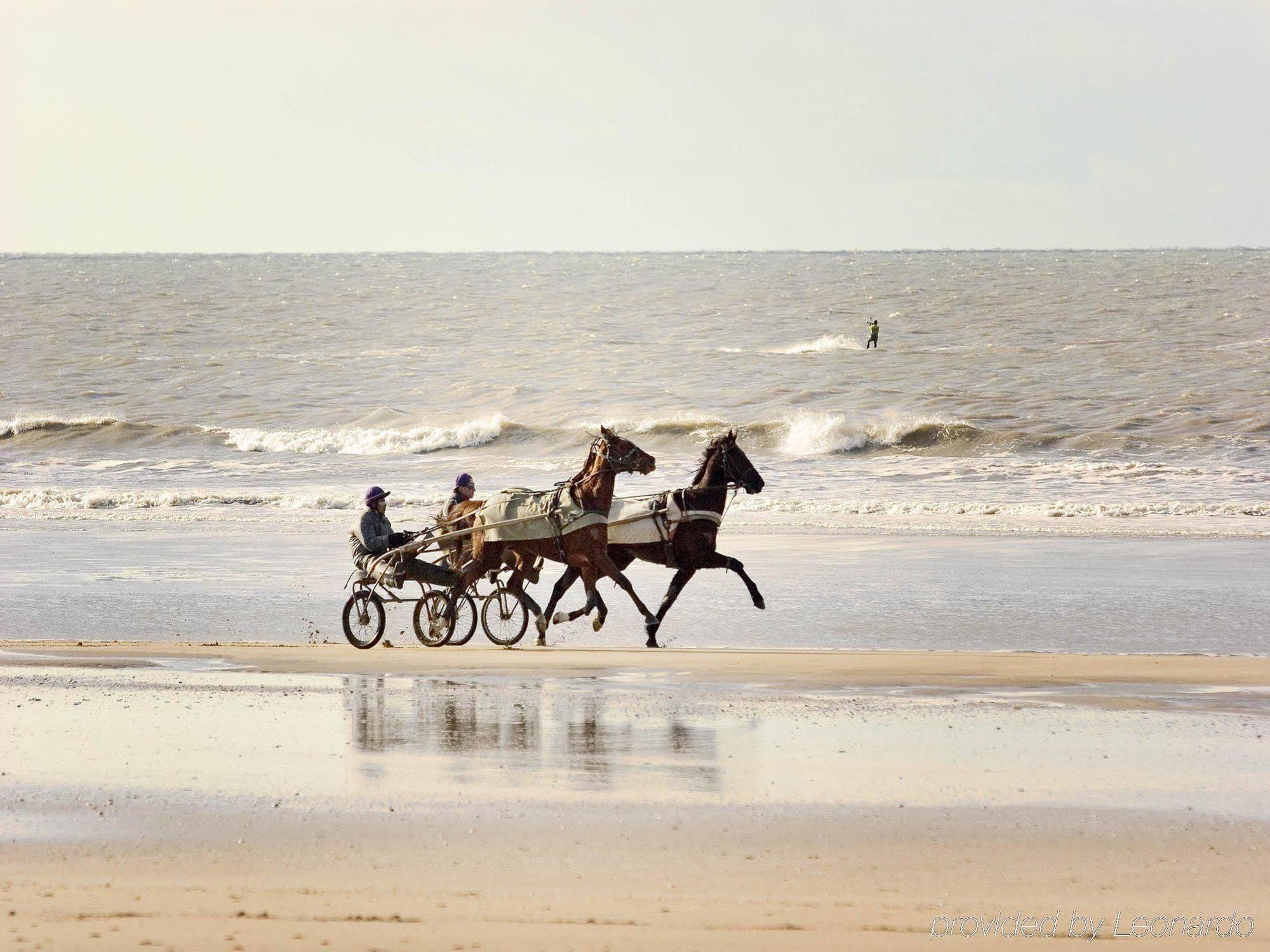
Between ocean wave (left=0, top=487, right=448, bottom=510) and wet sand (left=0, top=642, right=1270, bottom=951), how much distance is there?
1576 centimetres

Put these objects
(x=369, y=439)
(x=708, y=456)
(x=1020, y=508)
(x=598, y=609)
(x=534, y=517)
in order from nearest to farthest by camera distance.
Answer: (x=534, y=517), (x=598, y=609), (x=708, y=456), (x=1020, y=508), (x=369, y=439)

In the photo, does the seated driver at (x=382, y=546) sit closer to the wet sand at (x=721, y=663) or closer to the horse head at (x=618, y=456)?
the wet sand at (x=721, y=663)

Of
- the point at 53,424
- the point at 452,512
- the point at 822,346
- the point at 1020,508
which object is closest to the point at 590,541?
the point at 452,512

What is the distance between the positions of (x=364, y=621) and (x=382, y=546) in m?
0.74

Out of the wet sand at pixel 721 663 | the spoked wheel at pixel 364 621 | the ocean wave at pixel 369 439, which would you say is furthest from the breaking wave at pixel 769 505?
the wet sand at pixel 721 663

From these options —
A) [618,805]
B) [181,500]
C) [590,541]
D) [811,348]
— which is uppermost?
[811,348]

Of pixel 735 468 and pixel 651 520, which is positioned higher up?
pixel 735 468

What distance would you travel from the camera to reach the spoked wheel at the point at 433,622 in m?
13.6

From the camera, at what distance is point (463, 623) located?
1399cm

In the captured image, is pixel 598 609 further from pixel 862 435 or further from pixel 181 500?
pixel 862 435

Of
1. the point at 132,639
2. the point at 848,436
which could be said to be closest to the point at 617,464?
the point at 132,639

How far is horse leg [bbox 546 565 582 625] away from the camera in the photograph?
45.7 feet

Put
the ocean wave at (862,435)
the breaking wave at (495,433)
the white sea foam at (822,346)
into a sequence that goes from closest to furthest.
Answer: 1. the ocean wave at (862,435)
2. the breaking wave at (495,433)
3. the white sea foam at (822,346)

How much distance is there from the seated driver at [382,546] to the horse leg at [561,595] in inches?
41.4
